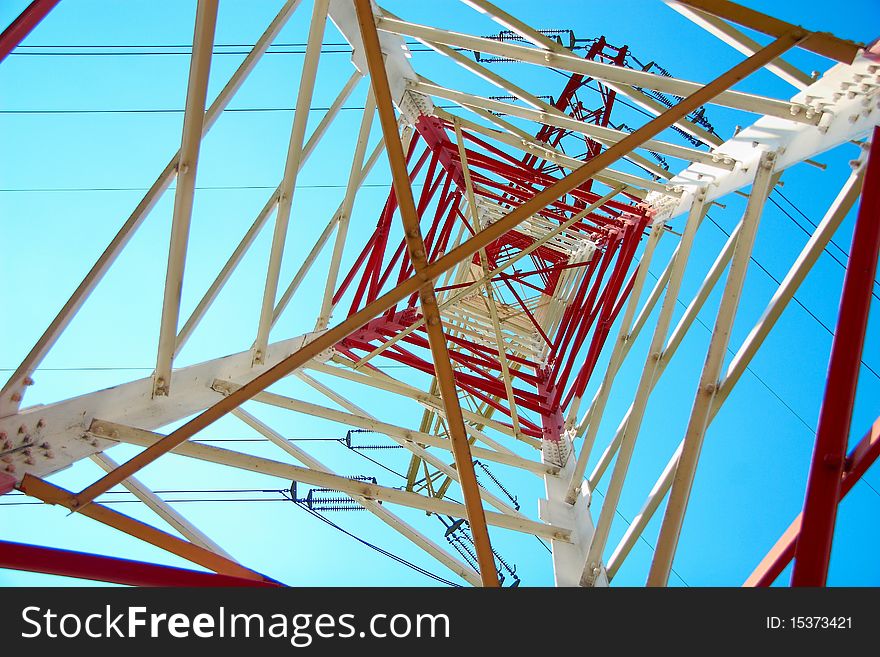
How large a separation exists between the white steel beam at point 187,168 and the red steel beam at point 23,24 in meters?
0.92

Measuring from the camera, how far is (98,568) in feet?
10.2

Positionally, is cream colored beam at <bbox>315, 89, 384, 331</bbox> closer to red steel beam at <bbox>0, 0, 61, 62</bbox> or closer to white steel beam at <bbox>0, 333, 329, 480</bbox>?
white steel beam at <bbox>0, 333, 329, 480</bbox>

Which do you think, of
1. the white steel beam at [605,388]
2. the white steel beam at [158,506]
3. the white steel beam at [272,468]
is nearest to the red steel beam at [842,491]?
the white steel beam at [272,468]

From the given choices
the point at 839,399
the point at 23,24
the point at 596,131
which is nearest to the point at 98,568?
the point at 23,24

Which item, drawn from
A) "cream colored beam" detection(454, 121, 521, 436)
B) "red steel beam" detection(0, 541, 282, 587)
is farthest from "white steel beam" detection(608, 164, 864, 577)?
"cream colored beam" detection(454, 121, 521, 436)

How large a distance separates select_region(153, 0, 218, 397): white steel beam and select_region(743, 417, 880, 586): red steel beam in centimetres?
412

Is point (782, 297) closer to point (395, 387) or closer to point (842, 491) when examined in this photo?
point (842, 491)

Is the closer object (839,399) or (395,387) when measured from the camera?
(839,399)

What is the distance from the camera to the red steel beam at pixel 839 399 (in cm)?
298

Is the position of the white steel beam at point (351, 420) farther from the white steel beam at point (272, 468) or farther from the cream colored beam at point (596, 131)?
the cream colored beam at point (596, 131)

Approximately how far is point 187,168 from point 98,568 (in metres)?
2.80

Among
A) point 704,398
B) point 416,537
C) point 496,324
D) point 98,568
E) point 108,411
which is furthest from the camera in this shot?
point 496,324

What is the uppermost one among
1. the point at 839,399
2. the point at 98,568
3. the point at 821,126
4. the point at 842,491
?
the point at 821,126

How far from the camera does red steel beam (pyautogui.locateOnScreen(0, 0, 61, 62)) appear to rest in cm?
351
